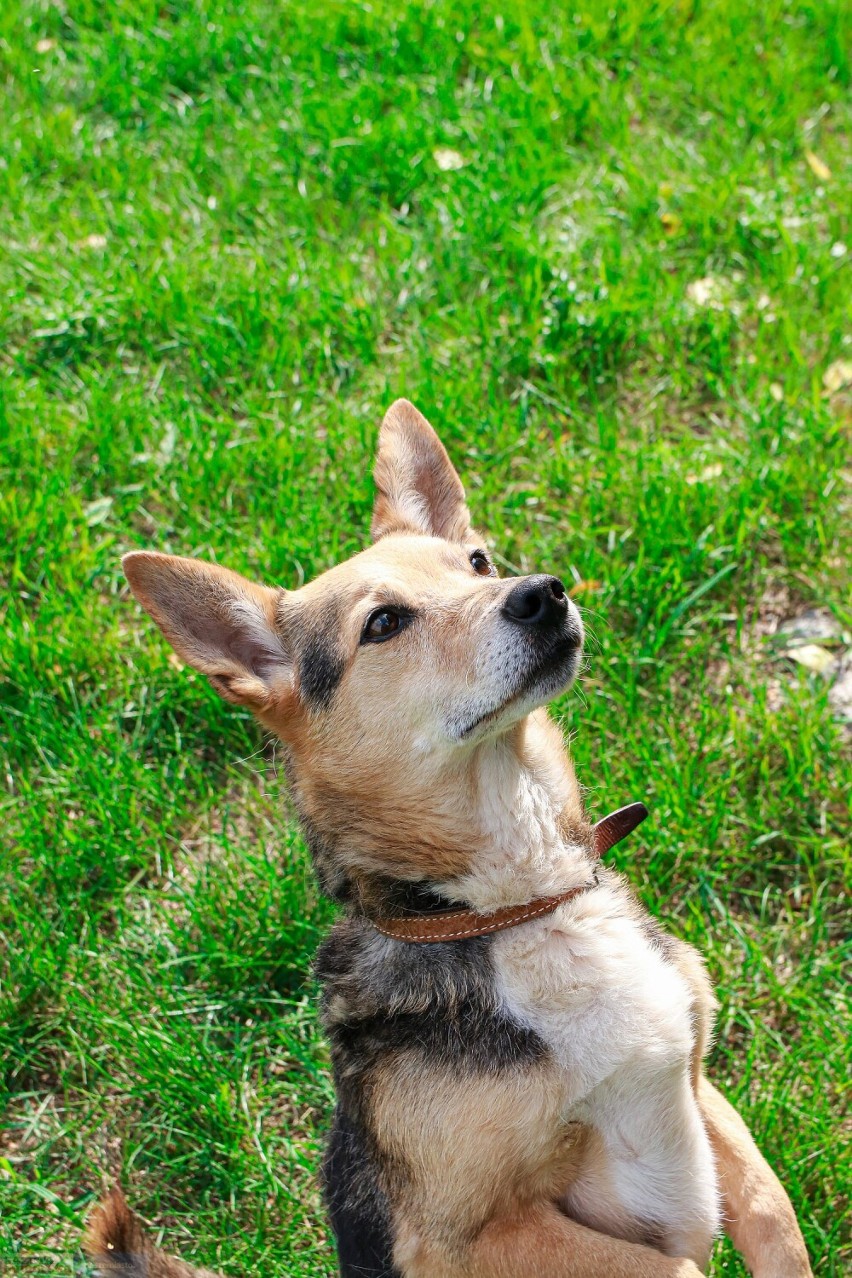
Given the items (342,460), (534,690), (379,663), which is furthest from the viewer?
(342,460)

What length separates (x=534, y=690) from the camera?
3.04 m

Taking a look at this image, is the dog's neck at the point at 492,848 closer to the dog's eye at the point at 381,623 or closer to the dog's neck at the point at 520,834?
the dog's neck at the point at 520,834

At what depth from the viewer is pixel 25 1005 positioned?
3967 mm

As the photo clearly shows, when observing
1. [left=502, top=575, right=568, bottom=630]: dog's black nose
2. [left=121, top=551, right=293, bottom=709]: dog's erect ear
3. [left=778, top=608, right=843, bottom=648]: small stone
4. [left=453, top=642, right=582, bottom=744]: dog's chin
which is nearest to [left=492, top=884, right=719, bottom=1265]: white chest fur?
[left=453, top=642, right=582, bottom=744]: dog's chin

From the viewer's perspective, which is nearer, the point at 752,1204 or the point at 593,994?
the point at 593,994

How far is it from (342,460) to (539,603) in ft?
7.69

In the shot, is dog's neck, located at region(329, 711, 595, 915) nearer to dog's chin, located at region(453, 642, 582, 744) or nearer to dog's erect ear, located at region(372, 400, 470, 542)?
dog's chin, located at region(453, 642, 582, 744)

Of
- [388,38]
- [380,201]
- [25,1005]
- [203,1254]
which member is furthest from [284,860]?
[388,38]

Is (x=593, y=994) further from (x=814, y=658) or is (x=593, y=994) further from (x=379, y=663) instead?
(x=814, y=658)

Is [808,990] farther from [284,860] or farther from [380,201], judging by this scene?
[380,201]

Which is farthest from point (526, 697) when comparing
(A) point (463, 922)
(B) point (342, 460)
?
(B) point (342, 460)

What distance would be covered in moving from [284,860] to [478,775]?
1.28 m

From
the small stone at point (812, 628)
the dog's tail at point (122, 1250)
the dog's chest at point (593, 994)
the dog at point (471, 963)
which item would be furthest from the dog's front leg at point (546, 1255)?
the small stone at point (812, 628)

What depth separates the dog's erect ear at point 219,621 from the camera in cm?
308
